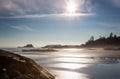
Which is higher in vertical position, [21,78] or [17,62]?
[17,62]

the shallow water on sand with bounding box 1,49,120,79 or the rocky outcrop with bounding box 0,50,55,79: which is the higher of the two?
the rocky outcrop with bounding box 0,50,55,79

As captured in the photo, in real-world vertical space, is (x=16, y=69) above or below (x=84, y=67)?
above

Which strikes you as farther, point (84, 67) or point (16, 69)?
point (84, 67)

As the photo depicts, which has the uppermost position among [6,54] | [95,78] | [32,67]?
[6,54]

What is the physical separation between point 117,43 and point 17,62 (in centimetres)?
18005

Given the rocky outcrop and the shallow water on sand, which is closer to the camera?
the rocky outcrop

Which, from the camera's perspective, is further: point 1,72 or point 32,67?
point 32,67

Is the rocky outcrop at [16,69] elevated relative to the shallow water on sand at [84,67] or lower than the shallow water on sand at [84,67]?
elevated

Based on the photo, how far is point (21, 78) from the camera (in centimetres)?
1712

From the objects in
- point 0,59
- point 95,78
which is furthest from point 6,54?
point 95,78

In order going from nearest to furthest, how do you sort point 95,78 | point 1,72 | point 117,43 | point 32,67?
point 1,72 < point 32,67 < point 95,78 < point 117,43

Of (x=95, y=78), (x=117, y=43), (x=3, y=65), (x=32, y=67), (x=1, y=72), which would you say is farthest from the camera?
(x=117, y=43)

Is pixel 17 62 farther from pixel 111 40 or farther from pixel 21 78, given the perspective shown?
pixel 111 40

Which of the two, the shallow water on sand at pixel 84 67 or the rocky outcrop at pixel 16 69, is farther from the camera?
the shallow water on sand at pixel 84 67
